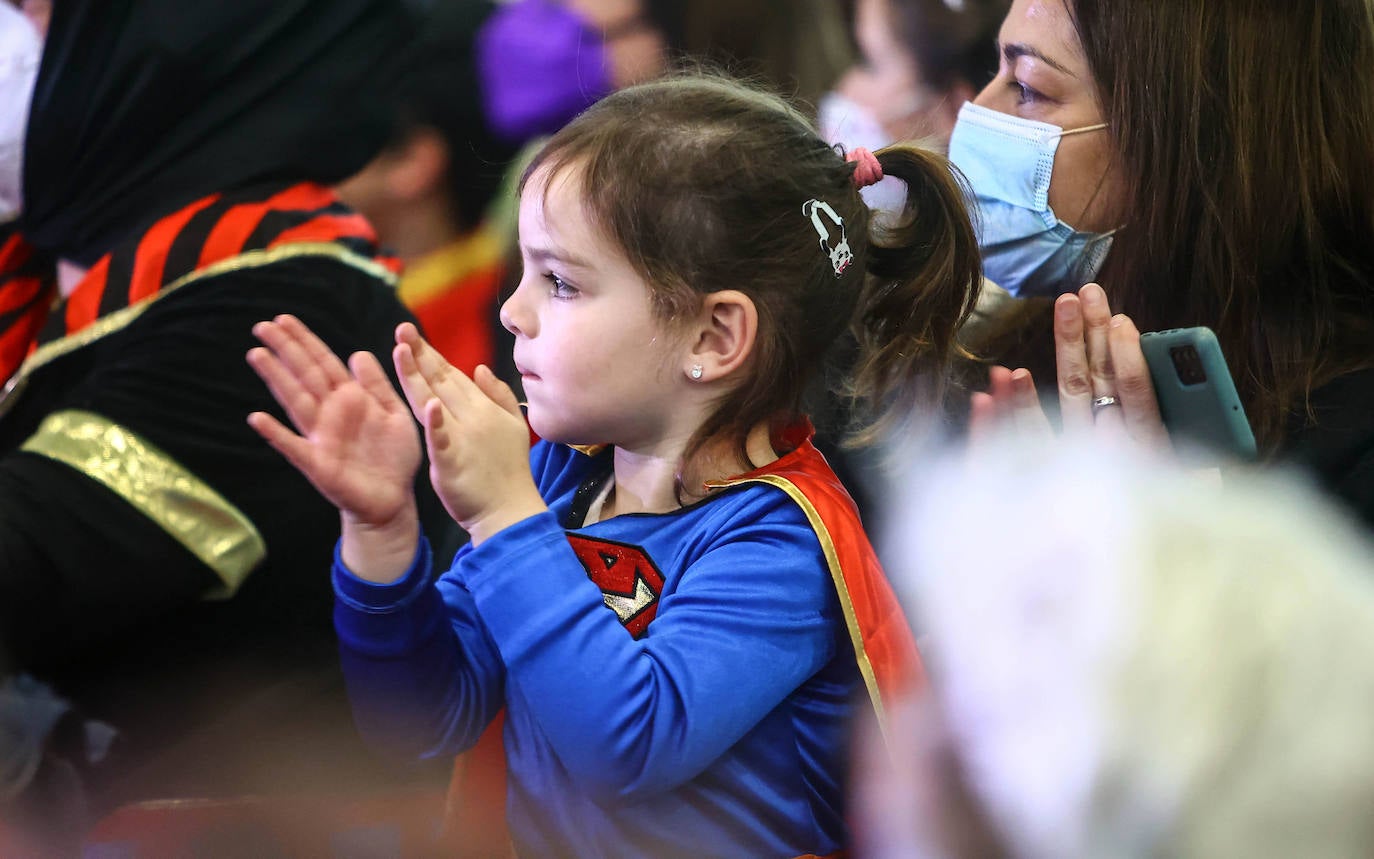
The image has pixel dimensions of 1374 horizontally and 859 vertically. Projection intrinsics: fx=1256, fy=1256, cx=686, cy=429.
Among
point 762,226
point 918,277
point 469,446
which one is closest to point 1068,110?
point 918,277

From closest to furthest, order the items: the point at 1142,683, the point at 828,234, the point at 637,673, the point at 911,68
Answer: the point at 1142,683
the point at 637,673
the point at 828,234
the point at 911,68

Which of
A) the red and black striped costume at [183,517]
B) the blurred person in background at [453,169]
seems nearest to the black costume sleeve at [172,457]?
the red and black striped costume at [183,517]

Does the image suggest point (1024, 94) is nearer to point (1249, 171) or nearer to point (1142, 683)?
point (1249, 171)

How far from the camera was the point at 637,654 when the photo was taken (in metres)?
0.74

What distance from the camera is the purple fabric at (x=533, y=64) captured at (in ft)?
4.73

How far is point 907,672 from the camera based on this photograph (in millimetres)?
800

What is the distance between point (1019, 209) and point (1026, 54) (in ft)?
0.39

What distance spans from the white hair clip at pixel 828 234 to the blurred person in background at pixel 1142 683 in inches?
8.5

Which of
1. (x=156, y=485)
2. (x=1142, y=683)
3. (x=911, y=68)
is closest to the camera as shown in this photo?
(x=1142, y=683)

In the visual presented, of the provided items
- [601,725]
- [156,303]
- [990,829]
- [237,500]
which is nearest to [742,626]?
[601,725]

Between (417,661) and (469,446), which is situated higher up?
(469,446)

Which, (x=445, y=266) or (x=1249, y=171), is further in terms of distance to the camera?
(x=445, y=266)

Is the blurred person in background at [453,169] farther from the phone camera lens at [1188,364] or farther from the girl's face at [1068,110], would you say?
the phone camera lens at [1188,364]

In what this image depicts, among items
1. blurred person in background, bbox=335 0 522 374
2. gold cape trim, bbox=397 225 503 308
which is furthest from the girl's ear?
gold cape trim, bbox=397 225 503 308
